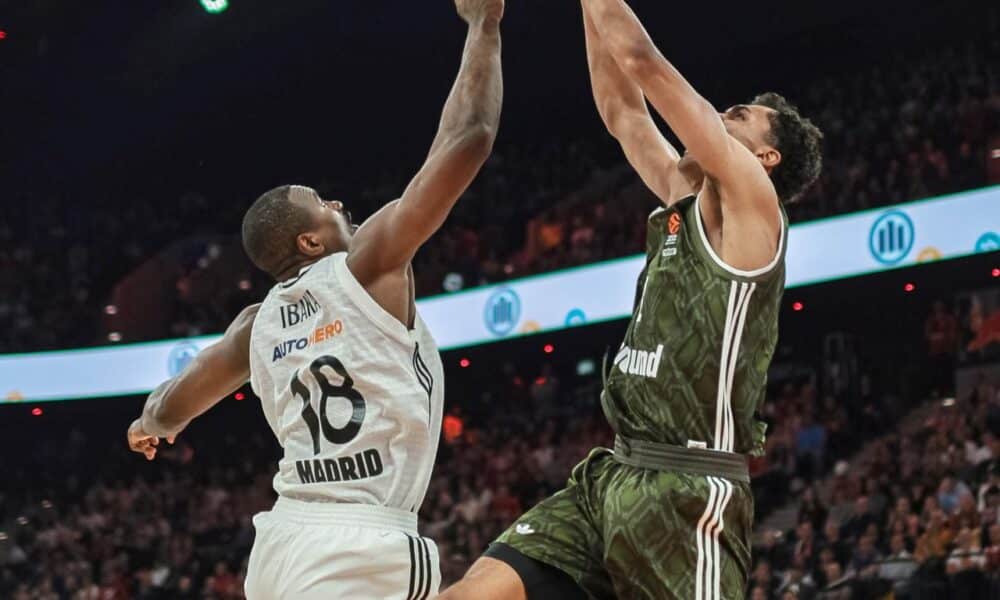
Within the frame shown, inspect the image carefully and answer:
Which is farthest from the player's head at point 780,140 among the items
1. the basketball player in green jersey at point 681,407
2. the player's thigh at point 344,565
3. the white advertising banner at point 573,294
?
the white advertising banner at point 573,294

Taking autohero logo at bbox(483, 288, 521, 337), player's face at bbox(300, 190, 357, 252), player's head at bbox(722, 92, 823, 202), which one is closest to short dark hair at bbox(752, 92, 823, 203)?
player's head at bbox(722, 92, 823, 202)

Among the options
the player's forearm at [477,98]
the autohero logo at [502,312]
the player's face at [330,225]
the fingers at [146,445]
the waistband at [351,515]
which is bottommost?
the waistband at [351,515]

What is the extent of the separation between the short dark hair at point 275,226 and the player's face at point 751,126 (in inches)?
54.0

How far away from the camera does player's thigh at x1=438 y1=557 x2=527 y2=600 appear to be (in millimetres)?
4234

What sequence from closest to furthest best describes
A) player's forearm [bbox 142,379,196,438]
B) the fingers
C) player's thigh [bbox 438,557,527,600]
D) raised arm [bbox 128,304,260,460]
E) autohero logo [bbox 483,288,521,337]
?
1. player's thigh [bbox 438,557,527,600]
2. raised arm [bbox 128,304,260,460]
3. player's forearm [bbox 142,379,196,438]
4. the fingers
5. autohero logo [bbox 483,288,521,337]

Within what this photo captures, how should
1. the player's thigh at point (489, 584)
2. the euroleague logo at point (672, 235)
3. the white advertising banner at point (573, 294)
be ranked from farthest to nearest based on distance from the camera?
1. the white advertising banner at point (573, 294)
2. the euroleague logo at point (672, 235)
3. the player's thigh at point (489, 584)

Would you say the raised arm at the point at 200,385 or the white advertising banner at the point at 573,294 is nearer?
the raised arm at the point at 200,385

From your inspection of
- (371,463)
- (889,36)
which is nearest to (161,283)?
(889,36)

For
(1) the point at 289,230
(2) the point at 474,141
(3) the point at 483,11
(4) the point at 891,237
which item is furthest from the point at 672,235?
(4) the point at 891,237

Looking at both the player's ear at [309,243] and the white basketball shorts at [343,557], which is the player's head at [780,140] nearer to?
the player's ear at [309,243]

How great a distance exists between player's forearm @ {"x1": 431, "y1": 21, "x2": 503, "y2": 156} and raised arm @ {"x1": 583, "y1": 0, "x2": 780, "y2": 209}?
458mm

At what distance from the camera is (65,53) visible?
22703mm

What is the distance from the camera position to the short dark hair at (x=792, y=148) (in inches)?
185

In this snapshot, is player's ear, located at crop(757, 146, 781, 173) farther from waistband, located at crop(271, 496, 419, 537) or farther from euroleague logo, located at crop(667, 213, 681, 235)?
waistband, located at crop(271, 496, 419, 537)
